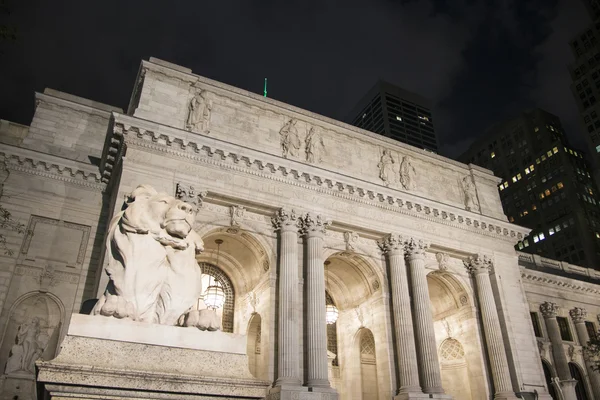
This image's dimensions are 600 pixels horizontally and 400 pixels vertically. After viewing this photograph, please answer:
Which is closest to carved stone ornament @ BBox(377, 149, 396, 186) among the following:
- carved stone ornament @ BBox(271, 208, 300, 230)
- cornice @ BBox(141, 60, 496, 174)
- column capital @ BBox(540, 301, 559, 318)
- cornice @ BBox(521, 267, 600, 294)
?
cornice @ BBox(141, 60, 496, 174)

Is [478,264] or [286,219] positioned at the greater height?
[286,219]

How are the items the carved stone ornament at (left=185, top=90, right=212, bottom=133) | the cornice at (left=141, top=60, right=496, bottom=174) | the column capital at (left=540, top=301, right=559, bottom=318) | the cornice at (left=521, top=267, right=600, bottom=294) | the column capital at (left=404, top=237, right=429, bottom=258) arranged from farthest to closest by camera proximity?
the cornice at (left=521, top=267, right=600, bottom=294) → the column capital at (left=540, top=301, right=559, bottom=318) → the column capital at (left=404, top=237, right=429, bottom=258) → the cornice at (left=141, top=60, right=496, bottom=174) → the carved stone ornament at (left=185, top=90, right=212, bottom=133)

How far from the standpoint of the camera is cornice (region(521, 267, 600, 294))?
37.7 metres

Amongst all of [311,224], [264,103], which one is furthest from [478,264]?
[264,103]

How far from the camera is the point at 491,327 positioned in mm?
26984

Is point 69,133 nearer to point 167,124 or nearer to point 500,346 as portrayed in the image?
point 167,124

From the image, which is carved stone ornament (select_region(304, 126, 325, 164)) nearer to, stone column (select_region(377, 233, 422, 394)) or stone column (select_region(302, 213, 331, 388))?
stone column (select_region(302, 213, 331, 388))

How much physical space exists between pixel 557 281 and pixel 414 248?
66.8 feet

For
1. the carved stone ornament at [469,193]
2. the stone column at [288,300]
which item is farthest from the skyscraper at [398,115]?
the stone column at [288,300]

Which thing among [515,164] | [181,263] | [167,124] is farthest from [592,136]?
[181,263]

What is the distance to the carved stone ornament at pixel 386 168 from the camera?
28.1 meters

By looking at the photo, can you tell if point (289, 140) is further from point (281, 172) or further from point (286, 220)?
point (286, 220)

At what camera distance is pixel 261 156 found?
23.6 meters

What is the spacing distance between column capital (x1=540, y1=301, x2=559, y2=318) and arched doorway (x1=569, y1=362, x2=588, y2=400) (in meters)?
3.99
